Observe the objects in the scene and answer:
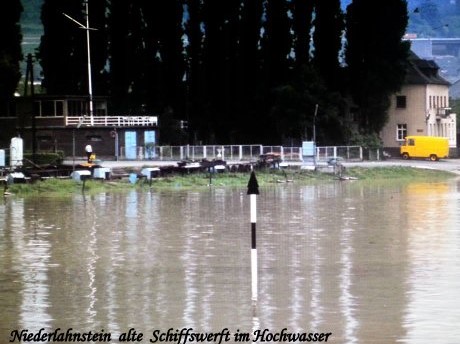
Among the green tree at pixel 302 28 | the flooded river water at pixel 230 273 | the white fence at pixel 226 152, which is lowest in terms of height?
the flooded river water at pixel 230 273

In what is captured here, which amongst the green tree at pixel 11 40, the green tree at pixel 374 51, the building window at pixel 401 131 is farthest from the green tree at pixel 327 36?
→ the green tree at pixel 11 40

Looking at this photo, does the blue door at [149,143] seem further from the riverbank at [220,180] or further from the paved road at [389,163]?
the riverbank at [220,180]

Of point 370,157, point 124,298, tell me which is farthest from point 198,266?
point 370,157

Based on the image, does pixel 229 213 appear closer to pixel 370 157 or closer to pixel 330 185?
pixel 330 185

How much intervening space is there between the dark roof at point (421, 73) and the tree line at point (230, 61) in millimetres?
14829

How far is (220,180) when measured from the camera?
5253 cm

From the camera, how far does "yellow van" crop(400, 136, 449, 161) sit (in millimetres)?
93250

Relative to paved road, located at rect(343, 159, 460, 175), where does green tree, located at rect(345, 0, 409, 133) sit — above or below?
above

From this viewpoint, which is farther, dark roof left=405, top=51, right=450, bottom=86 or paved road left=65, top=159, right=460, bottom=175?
dark roof left=405, top=51, right=450, bottom=86

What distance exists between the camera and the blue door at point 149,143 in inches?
3115

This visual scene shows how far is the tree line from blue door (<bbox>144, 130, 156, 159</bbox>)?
3446 millimetres

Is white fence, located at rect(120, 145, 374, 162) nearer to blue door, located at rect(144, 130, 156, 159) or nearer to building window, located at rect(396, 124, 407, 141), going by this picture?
blue door, located at rect(144, 130, 156, 159)

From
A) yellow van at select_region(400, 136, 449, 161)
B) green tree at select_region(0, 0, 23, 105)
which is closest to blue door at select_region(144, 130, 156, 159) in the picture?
green tree at select_region(0, 0, 23, 105)

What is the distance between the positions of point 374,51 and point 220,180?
1561 inches
